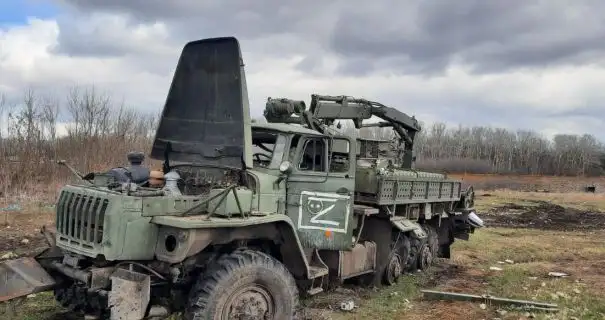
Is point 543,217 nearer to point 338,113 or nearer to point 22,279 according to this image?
point 338,113

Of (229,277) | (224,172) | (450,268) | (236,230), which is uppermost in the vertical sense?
(224,172)

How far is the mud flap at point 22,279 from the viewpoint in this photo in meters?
5.45

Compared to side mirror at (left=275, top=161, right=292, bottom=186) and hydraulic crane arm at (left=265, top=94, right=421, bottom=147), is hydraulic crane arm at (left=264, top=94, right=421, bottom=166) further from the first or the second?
side mirror at (left=275, top=161, right=292, bottom=186)

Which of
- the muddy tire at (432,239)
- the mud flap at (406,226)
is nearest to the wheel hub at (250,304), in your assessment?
the mud flap at (406,226)

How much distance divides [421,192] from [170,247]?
17.4ft

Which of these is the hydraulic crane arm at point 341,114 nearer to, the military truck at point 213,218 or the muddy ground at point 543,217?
the military truck at point 213,218

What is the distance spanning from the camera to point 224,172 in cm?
640

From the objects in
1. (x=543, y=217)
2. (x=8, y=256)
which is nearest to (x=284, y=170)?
(x=8, y=256)

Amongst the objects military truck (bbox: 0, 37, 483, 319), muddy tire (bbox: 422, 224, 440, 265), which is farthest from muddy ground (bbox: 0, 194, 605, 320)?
military truck (bbox: 0, 37, 483, 319)

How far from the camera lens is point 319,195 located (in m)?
6.83

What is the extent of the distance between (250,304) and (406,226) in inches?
149

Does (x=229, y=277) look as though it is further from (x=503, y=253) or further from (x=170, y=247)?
(x=503, y=253)

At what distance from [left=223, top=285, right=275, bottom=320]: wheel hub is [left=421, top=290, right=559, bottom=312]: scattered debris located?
3.09 meters

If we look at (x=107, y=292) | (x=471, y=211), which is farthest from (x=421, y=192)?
(x=107, y=292)
